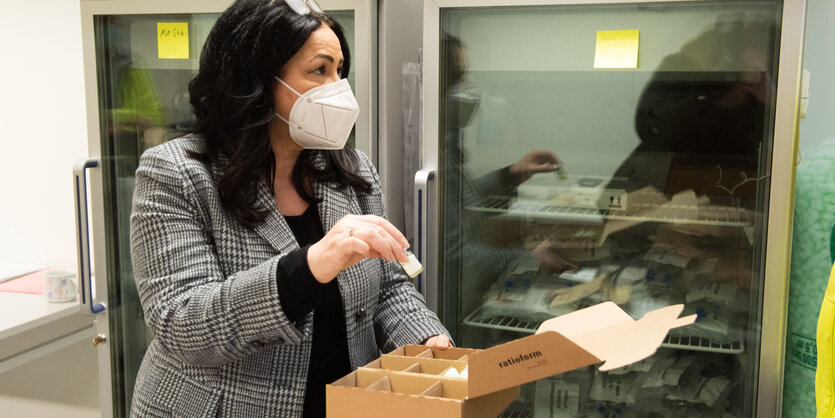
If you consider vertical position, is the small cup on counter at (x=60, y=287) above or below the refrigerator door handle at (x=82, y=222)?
below

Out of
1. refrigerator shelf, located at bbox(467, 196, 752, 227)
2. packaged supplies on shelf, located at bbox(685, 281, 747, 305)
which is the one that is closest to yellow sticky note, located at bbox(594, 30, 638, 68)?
refrigerator shelf, located at bbox(467, 196, 752, 227)

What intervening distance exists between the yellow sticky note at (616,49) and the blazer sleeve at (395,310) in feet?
2.47

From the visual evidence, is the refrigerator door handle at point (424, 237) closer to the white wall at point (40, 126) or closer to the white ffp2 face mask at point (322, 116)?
the white ffp2 face mask at point (322, 116)

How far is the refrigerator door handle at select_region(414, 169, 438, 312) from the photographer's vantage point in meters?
2.07

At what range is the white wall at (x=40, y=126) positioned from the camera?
3086mm

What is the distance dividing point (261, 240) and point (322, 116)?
0.29m

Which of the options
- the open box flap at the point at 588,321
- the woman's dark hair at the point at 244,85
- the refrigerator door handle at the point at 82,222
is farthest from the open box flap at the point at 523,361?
the refrigerator door handle at the point at 82,222

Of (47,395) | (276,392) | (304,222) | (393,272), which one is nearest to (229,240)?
(304,222)

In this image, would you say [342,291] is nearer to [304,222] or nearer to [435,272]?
[304,222]

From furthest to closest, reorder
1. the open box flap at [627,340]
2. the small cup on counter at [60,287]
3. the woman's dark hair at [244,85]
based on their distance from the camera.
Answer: the small cup on counter at [60,287], the woman's dark hair at [244,85], the open box flap at [627,340]

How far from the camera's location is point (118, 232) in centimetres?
241

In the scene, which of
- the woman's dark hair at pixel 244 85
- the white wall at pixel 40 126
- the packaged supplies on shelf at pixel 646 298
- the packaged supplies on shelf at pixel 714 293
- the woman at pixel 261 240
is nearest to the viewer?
the woman at pixel 261 240

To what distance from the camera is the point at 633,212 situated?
84.4 inches

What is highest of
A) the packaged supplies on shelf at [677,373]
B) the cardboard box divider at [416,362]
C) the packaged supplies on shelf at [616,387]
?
the cardboard box divider at [416,362]
